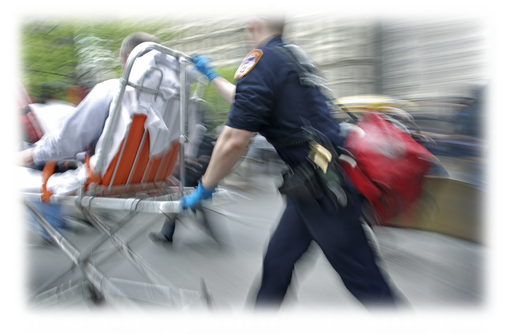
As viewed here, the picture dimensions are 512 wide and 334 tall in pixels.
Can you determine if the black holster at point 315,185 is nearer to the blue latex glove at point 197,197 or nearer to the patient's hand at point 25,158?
the blue latex glove at point 197,197

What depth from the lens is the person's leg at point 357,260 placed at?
5.93 ft

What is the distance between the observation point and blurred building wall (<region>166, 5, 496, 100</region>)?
7.02 metres

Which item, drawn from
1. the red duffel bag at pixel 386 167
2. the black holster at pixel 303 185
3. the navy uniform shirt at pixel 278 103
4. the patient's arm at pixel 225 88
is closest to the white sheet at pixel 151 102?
the patient's arm at pixel 225 88

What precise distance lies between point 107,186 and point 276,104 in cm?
106

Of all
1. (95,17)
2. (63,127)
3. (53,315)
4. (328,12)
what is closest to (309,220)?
(63,127)

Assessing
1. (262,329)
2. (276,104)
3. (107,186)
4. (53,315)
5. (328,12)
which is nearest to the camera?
(276,104)

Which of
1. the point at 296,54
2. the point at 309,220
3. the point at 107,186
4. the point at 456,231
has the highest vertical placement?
the point at 296,54

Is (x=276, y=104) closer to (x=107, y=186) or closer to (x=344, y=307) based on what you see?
(x=107, y=186)

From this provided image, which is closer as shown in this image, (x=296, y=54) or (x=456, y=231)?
(x=296, y=54)

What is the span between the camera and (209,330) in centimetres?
258

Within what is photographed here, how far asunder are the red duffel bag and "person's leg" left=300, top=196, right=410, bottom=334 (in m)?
0.14

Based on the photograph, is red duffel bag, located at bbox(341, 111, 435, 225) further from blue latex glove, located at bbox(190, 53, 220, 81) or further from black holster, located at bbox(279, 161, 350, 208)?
blue latex glove, located at bbox(190, 53, 220, 81)

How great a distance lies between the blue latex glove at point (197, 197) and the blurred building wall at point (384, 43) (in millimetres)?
4599

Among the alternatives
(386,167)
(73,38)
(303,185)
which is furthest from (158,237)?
(73,38)
